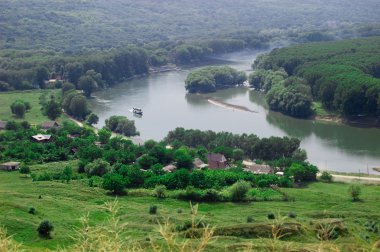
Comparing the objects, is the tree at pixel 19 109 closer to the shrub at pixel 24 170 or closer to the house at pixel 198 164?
the shrub at pixel 24 170

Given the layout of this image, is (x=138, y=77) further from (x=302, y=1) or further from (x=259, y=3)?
(x=302, y=1)

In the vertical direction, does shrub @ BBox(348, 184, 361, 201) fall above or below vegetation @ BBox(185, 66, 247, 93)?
above

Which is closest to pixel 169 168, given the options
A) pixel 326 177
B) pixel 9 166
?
pixel 326 177

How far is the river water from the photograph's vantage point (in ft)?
129

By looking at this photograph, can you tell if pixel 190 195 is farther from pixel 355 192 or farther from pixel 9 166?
pixel 9 166

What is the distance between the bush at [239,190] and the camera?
89.5 ft

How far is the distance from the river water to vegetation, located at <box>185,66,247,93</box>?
1.19m

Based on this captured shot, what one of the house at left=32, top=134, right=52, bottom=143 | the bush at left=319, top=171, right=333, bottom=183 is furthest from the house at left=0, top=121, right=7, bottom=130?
the bush at left=319, top=171, right=333, bottom=183

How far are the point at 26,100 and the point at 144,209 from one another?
3464 cm

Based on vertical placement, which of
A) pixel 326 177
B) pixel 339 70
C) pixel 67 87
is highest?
pixel 339 70

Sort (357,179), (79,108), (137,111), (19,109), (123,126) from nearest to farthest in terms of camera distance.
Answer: (357,179)
(123,126)
(19,109)
(79,108)
(137,111)

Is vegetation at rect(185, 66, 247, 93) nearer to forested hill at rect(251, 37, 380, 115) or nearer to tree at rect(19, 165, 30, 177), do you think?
forested hill at rect(251, 37, 380, 115)

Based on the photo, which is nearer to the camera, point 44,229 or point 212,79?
point 44,229

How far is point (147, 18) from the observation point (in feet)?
407
